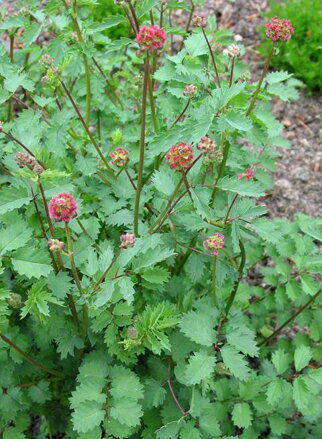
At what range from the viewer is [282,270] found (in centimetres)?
276

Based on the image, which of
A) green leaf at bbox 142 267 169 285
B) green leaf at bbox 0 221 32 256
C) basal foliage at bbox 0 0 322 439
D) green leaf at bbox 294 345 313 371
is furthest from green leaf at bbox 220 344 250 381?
green leaf at bbox 0 221 32 256

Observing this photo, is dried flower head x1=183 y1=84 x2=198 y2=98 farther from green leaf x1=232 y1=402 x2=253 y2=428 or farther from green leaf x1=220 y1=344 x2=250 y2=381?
green leaf x1=232 y1=402 x2=253 y2=428

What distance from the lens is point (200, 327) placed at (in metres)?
2.09

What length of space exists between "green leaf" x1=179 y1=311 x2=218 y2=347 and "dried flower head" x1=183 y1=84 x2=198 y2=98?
2.75ft

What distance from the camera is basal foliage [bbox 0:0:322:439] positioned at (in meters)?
1.84

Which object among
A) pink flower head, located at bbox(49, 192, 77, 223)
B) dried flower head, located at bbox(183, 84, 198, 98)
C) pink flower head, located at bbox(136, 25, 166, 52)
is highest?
pink flower head, located at bbox(136, 25, 166, 52)

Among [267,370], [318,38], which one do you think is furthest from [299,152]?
[267,370]

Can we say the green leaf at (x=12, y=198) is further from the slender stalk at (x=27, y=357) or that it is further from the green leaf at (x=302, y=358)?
the green leaf at (x=302, y=358)

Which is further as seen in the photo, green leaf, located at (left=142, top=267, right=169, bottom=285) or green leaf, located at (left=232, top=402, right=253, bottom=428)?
green leaf, located at (left=232, top=402, right=253, bottom=428)

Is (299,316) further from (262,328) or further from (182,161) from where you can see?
(182,161)

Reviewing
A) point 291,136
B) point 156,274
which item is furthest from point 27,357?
point 291,136

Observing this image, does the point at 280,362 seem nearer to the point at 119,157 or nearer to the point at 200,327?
the point at 200,327

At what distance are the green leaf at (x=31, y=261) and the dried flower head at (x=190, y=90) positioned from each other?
30.7 inches

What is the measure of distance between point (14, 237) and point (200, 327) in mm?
783
